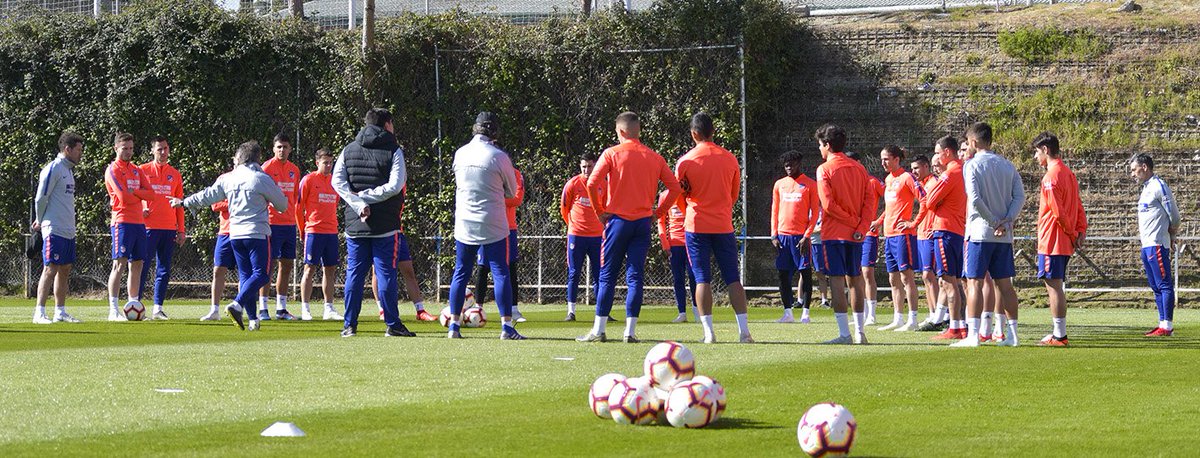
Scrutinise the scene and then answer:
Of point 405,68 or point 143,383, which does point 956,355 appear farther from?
point 405,68

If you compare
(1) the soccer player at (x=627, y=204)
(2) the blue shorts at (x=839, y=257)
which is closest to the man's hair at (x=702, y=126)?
(1) the soccer player at (x=627, y=204)

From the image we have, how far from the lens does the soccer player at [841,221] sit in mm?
11672

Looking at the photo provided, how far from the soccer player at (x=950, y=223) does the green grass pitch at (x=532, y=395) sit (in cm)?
65

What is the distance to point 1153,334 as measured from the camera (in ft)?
43.4

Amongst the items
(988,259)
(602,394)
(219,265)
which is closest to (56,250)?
(219,265)

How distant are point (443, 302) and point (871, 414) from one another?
16799mm

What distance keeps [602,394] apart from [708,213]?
5225 mm

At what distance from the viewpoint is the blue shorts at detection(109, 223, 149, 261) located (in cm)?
1538

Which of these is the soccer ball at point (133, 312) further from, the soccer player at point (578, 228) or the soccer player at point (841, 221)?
the soccer player at point (841, 221)

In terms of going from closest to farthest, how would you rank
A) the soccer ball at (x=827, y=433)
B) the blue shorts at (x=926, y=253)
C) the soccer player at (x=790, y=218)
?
the soccer ball at (x=827, y=433) → the blue shorts at (x=926, y=253) → the soccer player at (x=790, y=218)

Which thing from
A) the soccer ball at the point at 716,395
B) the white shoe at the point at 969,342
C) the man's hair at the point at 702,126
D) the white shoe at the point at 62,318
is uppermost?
the man's hair at the point at 702,126

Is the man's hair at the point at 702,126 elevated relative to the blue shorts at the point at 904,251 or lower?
elevated

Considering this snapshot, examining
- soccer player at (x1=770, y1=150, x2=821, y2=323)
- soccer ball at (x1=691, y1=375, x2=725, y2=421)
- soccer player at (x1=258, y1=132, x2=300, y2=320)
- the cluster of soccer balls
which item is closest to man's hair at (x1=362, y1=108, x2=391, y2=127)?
soccer player at (x1=258, y1=132, x2=300, y2=320)

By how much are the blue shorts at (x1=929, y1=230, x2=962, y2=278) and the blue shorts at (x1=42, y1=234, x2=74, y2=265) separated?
8620 mm
